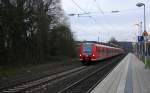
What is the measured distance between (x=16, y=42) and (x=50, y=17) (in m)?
A: 19.3

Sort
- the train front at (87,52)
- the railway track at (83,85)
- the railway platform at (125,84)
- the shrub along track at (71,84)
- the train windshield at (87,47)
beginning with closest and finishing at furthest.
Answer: the railway platform at (125,84), the railway track at (83,85), the shrub along track at (71,84), the train front at (87,52), the train windshield at (87,47)

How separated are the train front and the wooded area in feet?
19.7

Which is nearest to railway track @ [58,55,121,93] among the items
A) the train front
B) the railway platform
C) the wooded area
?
the railway platform

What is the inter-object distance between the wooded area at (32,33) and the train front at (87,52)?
600 cm

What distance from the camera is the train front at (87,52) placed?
174 ft

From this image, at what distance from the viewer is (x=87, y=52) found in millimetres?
53594

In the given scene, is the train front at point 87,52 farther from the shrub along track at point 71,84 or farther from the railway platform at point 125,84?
the shrub along track at point 71,84

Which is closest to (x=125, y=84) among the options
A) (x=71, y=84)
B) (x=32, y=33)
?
(x=71, y=84)

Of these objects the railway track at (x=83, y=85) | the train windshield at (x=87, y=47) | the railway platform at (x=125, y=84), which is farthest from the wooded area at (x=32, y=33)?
the railway track at (x=83, y=85)

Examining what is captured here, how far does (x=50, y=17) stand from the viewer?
221 feet

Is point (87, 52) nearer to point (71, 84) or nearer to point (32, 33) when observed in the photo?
point (32, 33)

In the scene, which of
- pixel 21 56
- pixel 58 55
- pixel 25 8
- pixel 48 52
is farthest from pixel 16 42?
pixel 58 55

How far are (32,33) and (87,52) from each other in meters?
9.59

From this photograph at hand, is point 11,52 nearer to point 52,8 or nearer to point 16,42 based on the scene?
point 16,42
